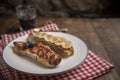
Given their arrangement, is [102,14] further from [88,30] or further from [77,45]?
[77,45]

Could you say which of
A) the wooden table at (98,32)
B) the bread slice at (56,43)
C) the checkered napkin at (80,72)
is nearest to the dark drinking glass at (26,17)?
the wooden table at (98,32)

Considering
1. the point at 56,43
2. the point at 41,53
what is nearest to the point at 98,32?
the point at 56,43

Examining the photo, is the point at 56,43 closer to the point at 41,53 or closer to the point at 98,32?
the point at 41,53

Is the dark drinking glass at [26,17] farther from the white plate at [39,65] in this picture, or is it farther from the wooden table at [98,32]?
the white plate at [39,65]

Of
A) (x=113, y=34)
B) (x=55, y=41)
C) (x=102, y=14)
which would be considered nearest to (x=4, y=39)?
(x=55, y=41)

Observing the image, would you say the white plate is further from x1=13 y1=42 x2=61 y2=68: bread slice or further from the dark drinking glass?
the dark drinking glass

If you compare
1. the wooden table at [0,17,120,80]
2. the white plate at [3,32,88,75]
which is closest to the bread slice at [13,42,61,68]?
the white plate at [3,32,88,75]
